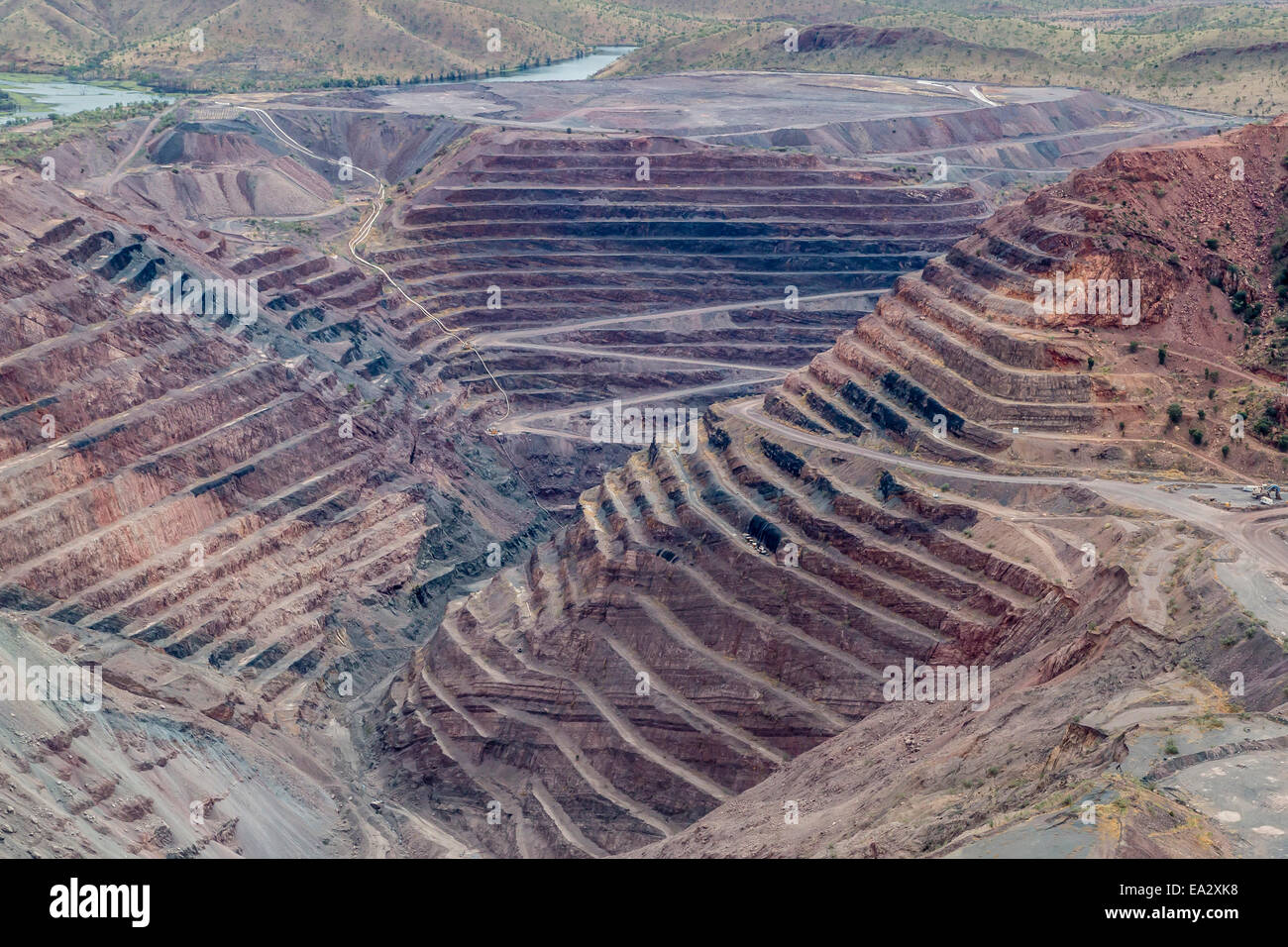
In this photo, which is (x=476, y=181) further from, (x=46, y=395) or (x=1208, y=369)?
(x=1208, y=369)

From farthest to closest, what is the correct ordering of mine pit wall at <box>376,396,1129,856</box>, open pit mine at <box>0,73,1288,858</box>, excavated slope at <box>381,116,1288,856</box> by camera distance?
mine pit wall at <box>376,396,1129,856</box>, excavated slope at <box>381,116,1288,856</box>, open pit mine at <box>0,73,1288,858</box>

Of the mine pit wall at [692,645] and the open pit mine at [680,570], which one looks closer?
the open pit mine at [680,570]

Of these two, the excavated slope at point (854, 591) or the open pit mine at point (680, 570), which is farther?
the excavated slope at point (854, 591)

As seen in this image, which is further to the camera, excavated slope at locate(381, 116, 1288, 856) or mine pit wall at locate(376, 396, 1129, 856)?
mine pit wall at locate(376, 396, 1129, 856)

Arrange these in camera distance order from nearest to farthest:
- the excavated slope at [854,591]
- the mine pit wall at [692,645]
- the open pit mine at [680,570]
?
the open pit mine at [680,570], the excavated slope at [854,591], the mine pit wall at [692,645]

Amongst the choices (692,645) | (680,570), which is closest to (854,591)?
(692,645)

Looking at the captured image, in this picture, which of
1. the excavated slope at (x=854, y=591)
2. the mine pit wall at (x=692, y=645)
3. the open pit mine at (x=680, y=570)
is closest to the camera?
the open pit mine at (x=680, y=570)

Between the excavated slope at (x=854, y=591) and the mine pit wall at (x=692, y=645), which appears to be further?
the mine pit wall at (x=692, y=645)

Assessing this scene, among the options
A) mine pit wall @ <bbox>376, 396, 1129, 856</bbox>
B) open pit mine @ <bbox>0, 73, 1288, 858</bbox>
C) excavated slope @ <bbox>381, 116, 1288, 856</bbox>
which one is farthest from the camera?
mine pit wall @ <bbox>376, 396, 1129, 856</bbox>

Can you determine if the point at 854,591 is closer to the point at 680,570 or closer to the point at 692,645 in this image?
the point at 692,645
